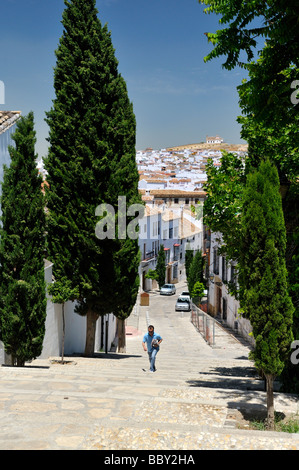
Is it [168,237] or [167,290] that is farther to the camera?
[168,237]

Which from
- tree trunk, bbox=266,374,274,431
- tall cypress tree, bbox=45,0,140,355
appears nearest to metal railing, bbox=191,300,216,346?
tall cypress tree, bbox=45,0,140,355

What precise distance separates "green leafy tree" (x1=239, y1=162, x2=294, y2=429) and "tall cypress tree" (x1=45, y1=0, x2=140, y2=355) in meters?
8.51

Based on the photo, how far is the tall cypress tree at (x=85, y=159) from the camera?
14.8 metres

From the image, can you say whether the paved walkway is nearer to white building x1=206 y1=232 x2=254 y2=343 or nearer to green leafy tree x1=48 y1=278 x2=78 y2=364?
green leafy tree x1=48 y1=278 x2=78 y2=364

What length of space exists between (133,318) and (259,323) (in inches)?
1242

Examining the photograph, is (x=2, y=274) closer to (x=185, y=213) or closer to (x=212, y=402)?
(x=212, y=402)

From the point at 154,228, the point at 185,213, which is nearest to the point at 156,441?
the point at 154,228

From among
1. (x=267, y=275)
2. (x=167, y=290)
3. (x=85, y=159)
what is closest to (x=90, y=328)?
(x=85, y=159)

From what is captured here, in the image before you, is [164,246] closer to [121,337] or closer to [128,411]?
[121,337]

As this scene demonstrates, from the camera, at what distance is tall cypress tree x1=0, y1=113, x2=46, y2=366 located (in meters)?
11.7

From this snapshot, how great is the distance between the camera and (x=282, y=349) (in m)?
6.72

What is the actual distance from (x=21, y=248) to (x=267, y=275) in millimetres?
6924

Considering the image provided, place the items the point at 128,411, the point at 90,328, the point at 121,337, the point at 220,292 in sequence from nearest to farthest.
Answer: the point at 128,411 < the point at 90,328 < the point at 121,337 < the point at 220,292

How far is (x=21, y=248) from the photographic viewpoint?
1171 centimetres
